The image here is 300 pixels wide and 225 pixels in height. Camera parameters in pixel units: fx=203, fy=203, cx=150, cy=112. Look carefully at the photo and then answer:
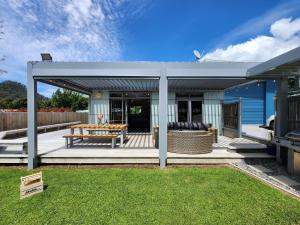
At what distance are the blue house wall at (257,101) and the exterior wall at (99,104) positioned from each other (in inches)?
366

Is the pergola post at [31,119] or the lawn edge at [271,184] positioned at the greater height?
the pergola post at [31,119]

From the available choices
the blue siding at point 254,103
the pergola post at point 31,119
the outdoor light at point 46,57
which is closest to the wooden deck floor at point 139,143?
the pergola post at point 31,119

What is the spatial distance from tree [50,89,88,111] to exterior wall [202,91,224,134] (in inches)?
1045

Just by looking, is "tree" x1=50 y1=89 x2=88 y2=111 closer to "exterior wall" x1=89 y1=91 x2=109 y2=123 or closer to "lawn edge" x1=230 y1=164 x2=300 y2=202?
"exterior wall" x1=89 y1=91 x2=109 y2=123

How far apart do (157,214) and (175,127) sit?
457cm

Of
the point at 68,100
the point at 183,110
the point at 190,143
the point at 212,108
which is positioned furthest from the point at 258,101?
the point at 68,100

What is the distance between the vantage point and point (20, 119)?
1183 centimetres

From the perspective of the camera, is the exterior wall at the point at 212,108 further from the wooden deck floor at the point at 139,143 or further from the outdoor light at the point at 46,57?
the outdoor light at the point at 46,57

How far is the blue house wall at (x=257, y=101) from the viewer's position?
1537cm

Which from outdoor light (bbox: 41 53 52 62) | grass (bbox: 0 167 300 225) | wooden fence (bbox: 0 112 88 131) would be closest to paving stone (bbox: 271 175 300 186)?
grass (bbox: 0 167 300 225)

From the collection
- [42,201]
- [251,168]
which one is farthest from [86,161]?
[251,168]

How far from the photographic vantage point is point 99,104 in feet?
38.7

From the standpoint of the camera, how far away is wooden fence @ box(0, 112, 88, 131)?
10790 mm

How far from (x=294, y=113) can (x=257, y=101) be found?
10517mm
